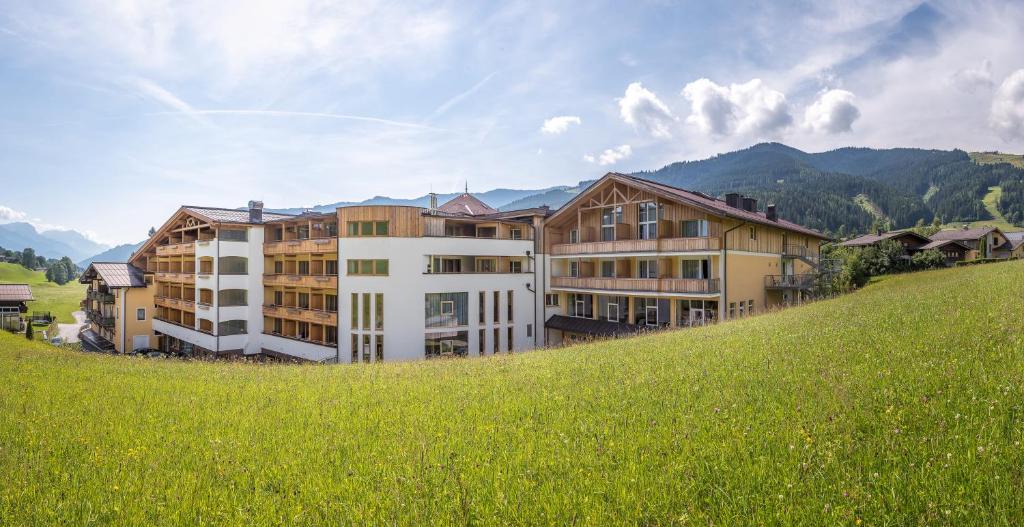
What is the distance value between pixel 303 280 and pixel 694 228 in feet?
90.9

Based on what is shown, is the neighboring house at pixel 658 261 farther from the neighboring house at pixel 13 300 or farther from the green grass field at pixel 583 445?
the neighboring house at pixel 13 300

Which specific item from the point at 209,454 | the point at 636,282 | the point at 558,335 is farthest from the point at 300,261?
the point at 209,454

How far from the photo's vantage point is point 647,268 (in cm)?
3391

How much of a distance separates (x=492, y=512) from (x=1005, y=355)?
8.20 meters

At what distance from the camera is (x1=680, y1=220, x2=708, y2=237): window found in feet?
102

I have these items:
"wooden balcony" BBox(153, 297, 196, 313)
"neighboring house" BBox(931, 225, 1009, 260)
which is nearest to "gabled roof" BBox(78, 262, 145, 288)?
"wooden balcony" BBox(153, 297, 196, 313)

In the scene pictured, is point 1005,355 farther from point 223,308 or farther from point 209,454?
point 223,308

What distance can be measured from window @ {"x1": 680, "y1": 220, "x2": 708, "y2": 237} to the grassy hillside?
293 feet

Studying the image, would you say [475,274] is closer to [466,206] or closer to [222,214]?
[466,206]

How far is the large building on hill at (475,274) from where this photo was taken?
1252 inches

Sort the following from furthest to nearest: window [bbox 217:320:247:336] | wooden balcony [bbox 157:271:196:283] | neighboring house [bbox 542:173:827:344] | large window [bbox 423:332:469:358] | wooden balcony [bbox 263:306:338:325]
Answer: wooden balcony [bbox 157:271:196:283] → window [bbox 217:320:247:336] → wooden balcony [bbox 263:306:338:325] → large window [bbox 423:332:469:358] → neighboring house [bbox 542:173:827:344]

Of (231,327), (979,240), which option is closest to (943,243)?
(979,240)

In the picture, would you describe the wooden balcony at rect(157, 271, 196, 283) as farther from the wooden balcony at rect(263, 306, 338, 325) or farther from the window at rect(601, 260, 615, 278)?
the window at rect(601, 260, 615, 278)

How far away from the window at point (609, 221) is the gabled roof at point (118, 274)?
150ft
